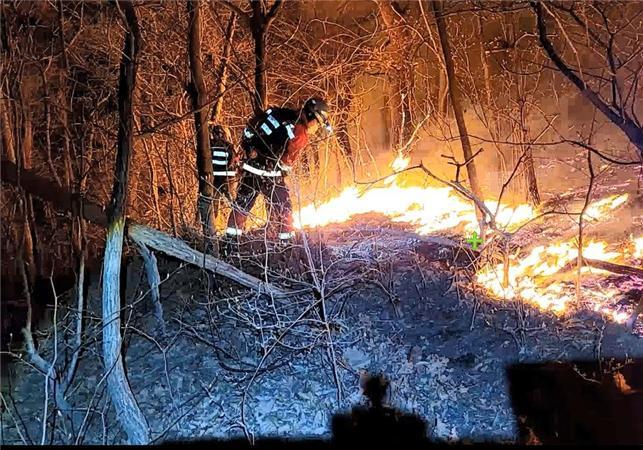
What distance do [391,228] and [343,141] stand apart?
2440mm

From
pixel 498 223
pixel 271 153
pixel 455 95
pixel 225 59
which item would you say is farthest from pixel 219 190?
pixel 455 95

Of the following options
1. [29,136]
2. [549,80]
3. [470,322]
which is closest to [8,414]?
[29,136]

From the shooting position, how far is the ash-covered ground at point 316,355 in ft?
14.0

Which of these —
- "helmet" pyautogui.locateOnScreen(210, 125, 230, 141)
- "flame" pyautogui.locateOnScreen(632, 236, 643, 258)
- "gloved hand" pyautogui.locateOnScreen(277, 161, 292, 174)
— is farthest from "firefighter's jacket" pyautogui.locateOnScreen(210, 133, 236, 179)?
"flame" pyautogui.locateOnScreen(632, 236, 643, 258)

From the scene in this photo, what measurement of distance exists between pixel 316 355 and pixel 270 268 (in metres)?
1.44

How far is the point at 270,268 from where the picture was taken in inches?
239

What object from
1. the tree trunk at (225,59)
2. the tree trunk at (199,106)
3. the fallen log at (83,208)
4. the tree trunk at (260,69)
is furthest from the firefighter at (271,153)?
the tree trunk at (225,59)

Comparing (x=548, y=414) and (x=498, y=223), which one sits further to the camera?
(x=498, y=223)

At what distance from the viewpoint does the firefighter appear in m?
6.42

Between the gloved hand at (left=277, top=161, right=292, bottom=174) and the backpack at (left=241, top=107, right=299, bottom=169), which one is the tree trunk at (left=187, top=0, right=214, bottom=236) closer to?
the backpack at (left=241, top=107, right=299, bottom=169)

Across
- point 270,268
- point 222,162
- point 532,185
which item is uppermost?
point 222,162

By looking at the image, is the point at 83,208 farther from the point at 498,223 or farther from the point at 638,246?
the point at 638,246

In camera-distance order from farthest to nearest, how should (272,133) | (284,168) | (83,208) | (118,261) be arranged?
(272,133) < (284,168) < (83,208) < (118,261)

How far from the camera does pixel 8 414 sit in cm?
449
